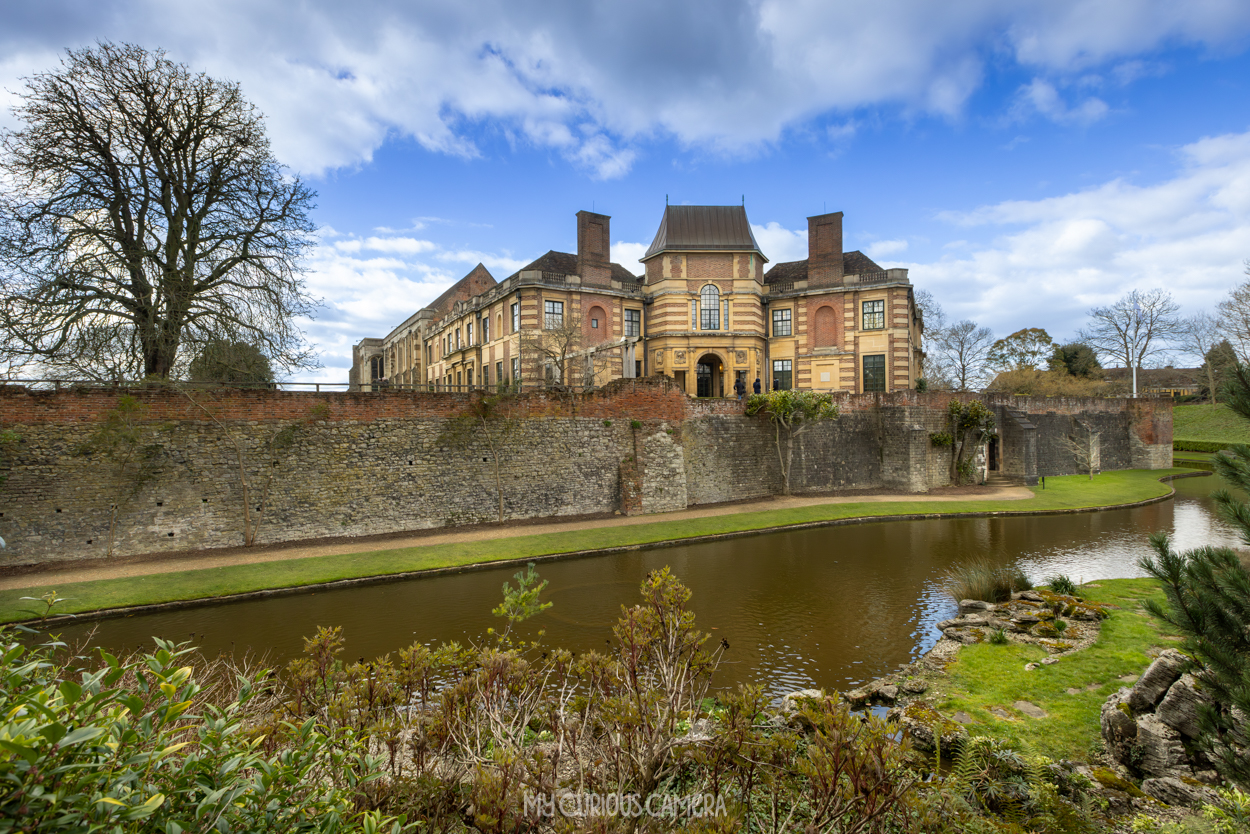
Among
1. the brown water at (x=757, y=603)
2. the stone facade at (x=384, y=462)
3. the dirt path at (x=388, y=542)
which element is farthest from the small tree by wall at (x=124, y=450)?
the brown water at (x=757, y=603)

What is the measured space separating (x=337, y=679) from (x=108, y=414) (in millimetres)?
14285

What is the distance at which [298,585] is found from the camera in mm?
12234

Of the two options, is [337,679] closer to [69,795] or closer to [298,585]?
[69,795]

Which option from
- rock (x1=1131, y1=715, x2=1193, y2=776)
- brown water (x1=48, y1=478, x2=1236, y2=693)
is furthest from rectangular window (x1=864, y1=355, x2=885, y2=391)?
rock (x1=1131, y1=715, x2=1193, y2=776)

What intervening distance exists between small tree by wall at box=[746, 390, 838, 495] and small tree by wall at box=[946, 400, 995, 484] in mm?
6717

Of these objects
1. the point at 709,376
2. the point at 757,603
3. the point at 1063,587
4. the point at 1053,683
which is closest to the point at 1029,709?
the point at 1053,683

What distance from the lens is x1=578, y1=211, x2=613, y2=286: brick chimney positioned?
30.2m

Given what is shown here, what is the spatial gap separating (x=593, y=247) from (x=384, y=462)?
58.8 ft

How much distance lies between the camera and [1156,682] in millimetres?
5977

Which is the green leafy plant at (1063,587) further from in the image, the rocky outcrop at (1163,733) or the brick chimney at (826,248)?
the brick chimney at (826,248)

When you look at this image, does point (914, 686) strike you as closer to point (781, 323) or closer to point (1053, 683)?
point (1053, 683)

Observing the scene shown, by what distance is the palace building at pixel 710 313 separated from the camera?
29688mm

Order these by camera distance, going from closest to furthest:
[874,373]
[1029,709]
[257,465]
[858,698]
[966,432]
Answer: [1029,709] < [858,698] < [257,465] < [966,432] < [874,373]

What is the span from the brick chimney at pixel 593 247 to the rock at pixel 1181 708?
1081 inches
